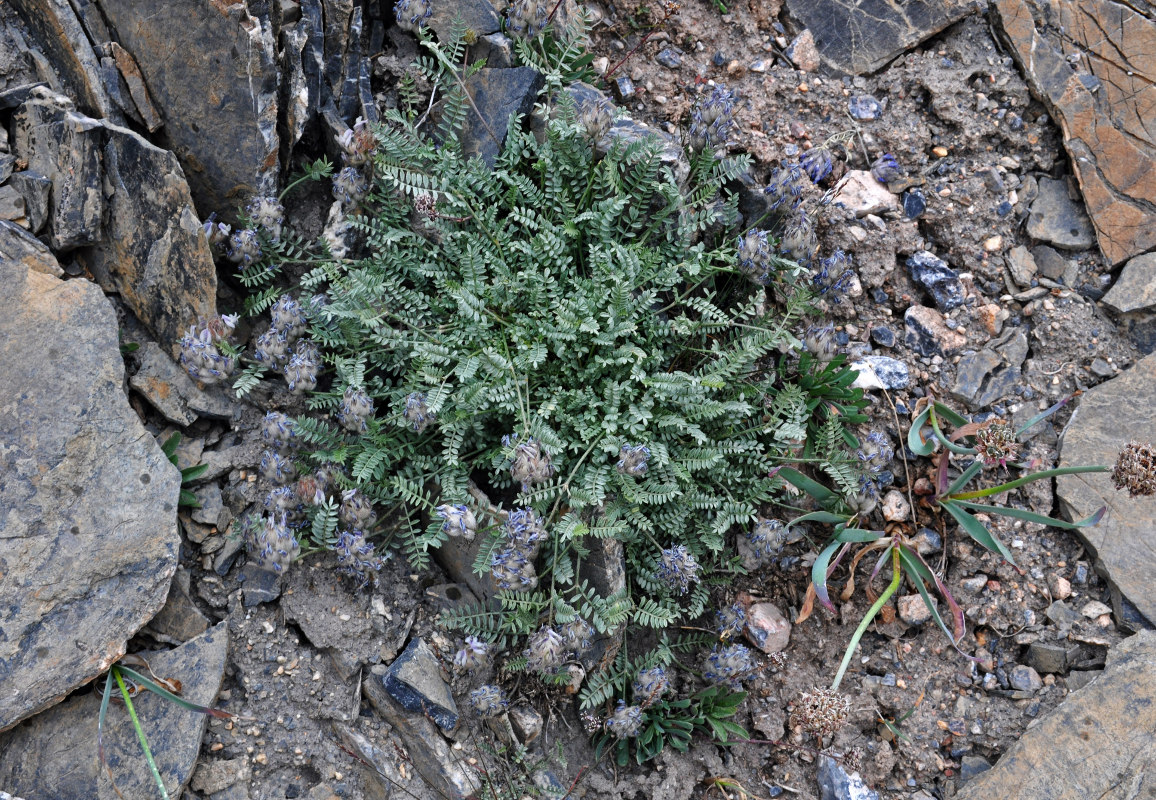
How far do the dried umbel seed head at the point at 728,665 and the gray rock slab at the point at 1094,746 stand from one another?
977 mm

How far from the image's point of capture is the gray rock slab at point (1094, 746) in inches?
130

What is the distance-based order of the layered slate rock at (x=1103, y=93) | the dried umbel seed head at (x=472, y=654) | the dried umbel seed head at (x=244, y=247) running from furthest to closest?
the layered slate rock at (x=1103, y=93) < the dried umbel seed head at (x=244, y=247) < the dried umbel seed head at (x=472, y=654)

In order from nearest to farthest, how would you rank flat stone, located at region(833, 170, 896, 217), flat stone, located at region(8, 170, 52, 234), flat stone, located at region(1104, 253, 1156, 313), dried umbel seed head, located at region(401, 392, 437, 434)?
dried umbel seed head, located at region(401, 392, 437, 434) → flat stone, located at region(8, 170, 52, 234) → flat stone, located at region(1104, 253, 1156, 313) → flat stone, located at region(833, 170, 896, 217)

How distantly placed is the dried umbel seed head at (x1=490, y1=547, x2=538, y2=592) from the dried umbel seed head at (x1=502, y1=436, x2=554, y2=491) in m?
0.27

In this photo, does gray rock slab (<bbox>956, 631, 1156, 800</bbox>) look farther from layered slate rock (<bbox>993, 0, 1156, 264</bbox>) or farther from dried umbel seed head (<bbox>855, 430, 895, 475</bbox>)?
layered slate rock (<bbox>993, 0, 1156, 264</bbox>)

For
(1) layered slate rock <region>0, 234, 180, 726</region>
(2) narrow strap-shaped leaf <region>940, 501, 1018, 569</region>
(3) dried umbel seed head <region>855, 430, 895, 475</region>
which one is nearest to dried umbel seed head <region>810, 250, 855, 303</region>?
(3) dried umbel seed head <region>855, 430, 895, 475</region>

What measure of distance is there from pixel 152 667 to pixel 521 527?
160 cm

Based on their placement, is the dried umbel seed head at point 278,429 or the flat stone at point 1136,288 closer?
the dried umbel seed head at point 278,429

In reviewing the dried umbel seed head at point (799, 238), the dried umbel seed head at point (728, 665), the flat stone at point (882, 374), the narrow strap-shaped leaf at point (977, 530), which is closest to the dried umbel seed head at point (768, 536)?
the dried umbel seed head at point (728, 665)

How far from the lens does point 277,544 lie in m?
3.45

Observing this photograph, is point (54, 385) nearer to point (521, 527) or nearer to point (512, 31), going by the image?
point (521, 527)

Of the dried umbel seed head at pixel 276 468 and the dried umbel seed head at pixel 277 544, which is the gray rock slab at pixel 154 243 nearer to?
the dried umbel seed head at pixel 276 468

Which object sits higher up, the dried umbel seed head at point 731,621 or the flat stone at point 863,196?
the flat stone at point 863,196

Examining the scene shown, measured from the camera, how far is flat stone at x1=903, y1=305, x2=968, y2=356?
4.16 metres
